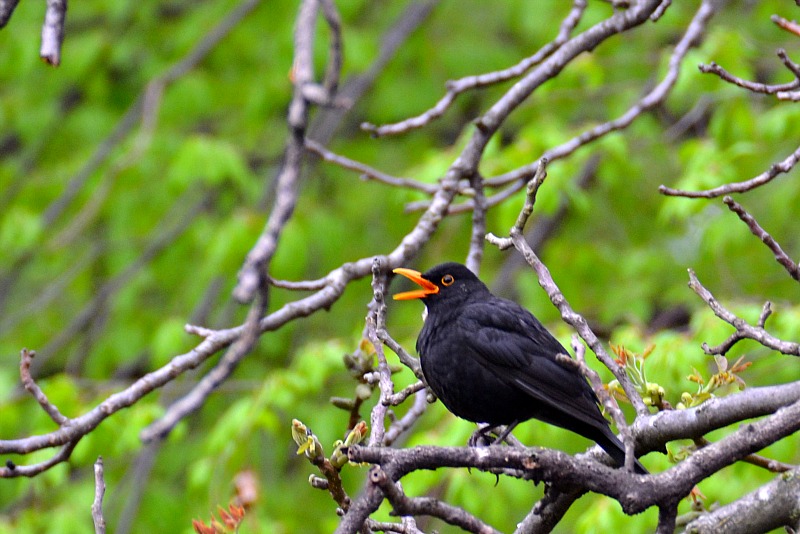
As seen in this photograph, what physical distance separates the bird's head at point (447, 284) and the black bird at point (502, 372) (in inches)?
6.3

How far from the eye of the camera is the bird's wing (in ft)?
11.2

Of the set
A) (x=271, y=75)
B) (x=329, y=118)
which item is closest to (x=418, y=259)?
(x=329, y=118)

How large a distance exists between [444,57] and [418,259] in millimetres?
2012

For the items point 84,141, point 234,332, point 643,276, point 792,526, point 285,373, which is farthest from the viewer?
point 84,141

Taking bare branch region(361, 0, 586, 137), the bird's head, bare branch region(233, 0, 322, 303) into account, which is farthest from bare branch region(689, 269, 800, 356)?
bare branch region(361, 0, 586, 137)

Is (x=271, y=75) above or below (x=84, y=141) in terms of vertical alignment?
above

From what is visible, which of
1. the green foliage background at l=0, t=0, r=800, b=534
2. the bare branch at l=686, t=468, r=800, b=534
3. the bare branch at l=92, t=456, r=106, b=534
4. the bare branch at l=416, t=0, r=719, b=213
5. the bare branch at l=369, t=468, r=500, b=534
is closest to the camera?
the bare branch at l=369, t=468, r=500, b=534

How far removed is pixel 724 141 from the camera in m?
7.21

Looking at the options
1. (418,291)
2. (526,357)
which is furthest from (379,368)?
(418,291)

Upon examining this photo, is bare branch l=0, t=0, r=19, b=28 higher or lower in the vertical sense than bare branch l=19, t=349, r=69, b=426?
higher

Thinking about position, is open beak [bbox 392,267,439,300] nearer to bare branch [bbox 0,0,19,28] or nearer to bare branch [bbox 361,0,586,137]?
bare branch [bbox 361,0,586,137]

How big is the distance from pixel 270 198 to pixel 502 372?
206 inches

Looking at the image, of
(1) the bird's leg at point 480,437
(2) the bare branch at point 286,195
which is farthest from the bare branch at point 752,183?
(2) the bare branch at point 286,195

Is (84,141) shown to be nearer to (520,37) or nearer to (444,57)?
(444,57)
